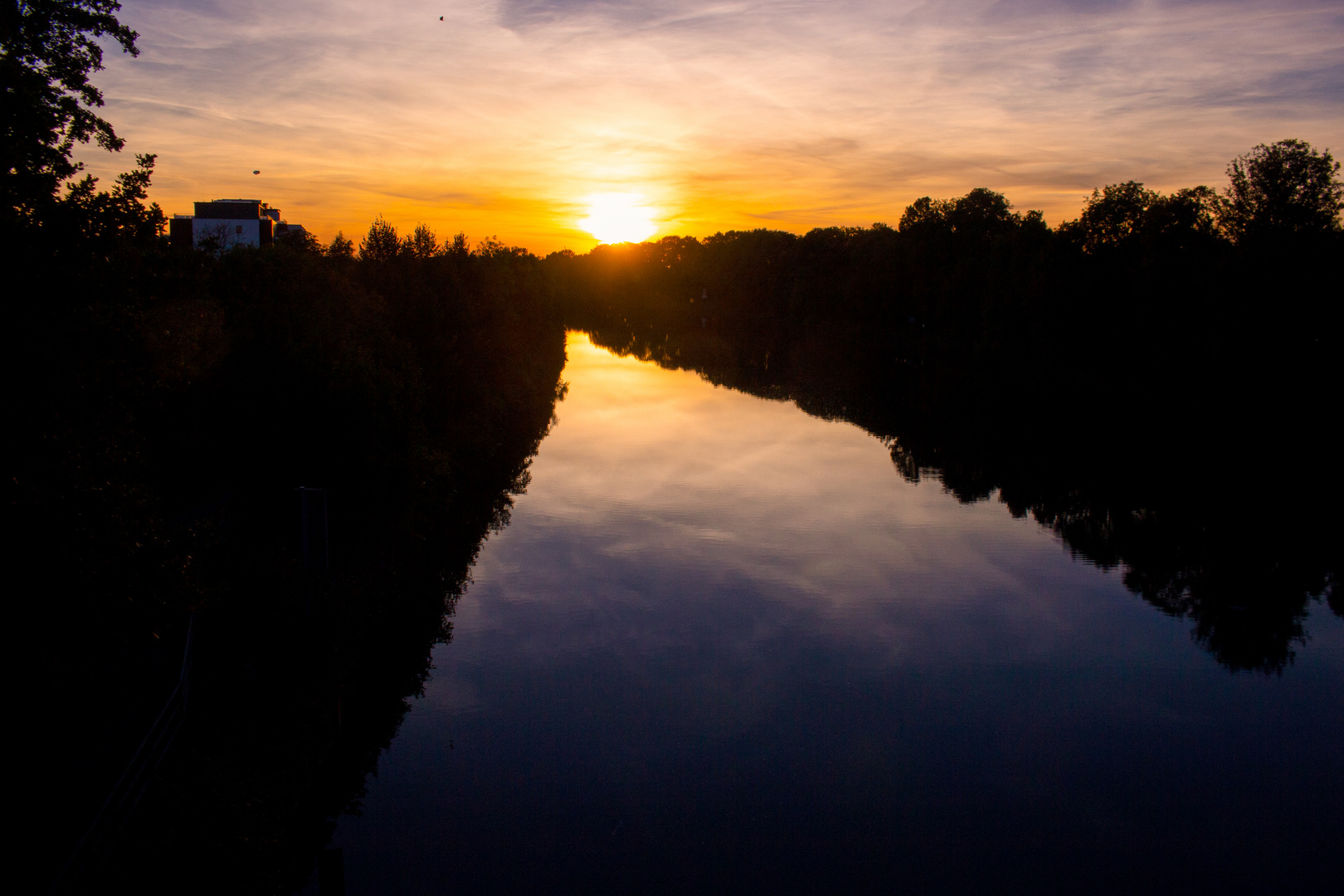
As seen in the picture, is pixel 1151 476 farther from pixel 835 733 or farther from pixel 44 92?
pixel 44 92

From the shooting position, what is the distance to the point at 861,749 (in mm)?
11797

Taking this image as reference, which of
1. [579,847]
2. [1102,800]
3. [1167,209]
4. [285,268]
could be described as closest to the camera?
[579,847]

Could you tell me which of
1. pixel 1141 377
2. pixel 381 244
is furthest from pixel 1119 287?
pixel 381 244

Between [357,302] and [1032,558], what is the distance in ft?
57.6

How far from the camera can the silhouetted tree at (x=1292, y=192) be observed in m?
42.0

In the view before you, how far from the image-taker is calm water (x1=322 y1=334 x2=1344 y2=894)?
9.61 meters

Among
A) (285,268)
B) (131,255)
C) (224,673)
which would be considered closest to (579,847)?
(224,673)

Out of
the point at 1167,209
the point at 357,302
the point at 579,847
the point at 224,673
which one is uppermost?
the point at 1167,209

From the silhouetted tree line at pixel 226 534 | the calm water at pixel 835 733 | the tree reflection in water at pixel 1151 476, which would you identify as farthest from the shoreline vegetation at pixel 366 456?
the calm water at pixel 835 733

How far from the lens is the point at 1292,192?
42688mm

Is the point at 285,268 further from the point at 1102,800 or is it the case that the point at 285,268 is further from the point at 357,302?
the point at 1102,800

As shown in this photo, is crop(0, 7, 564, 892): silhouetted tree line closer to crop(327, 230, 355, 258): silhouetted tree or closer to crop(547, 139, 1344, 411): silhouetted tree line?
crop(327, 230, 355, 258): silhouetted tree

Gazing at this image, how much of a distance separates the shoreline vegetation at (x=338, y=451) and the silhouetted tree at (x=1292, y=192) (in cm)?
13

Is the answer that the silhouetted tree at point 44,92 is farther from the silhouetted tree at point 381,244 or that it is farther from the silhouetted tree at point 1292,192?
the silhouetted tree at point 1292,192
